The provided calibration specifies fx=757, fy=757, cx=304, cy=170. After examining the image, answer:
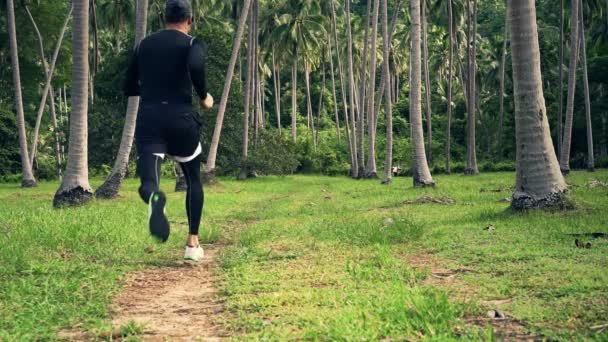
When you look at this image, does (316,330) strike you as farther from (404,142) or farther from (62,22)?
(404,142)

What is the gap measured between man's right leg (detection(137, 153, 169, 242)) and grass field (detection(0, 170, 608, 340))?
0.63 m

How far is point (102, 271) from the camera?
263 inches

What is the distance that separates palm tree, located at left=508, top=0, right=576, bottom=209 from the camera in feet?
39.3

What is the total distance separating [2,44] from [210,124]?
485 inches

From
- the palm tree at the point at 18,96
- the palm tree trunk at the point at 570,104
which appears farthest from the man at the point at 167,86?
the palm tree trunk at the point at 570,104

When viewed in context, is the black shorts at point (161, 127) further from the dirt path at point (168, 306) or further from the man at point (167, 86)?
the dirt path at point (168, 306)

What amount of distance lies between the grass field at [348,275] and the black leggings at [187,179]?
2.06 feet

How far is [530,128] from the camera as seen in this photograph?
12.2 m

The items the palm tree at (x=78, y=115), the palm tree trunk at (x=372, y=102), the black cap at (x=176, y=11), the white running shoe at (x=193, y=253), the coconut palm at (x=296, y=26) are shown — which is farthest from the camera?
the coconut palm at (x=296, y=26)

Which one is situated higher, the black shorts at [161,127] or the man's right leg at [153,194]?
the black shorts at [161,127]

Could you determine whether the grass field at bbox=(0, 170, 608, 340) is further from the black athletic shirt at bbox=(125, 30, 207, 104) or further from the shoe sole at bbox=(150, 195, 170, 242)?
the black athletic shirt at bbox=(125, 30, 207, 104)

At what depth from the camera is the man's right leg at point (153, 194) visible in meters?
5.74

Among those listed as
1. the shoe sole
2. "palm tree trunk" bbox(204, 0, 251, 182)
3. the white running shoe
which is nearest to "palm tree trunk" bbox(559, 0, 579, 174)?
"palm tree trunk" bbox(204, 0, 251, 182)

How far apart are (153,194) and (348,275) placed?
1729 mm
